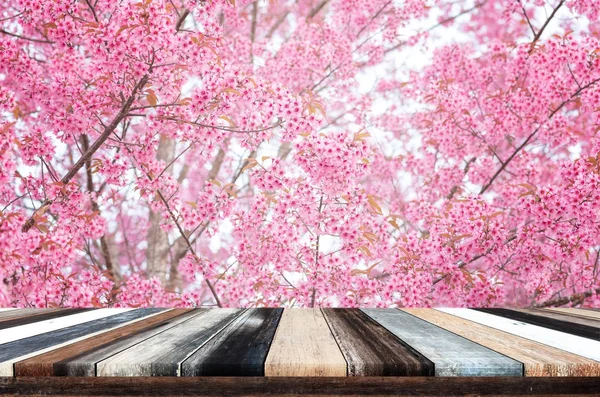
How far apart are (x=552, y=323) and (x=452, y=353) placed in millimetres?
590

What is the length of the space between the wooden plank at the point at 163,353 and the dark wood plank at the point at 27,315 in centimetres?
50

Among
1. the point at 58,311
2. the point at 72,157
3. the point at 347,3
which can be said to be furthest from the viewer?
the point at 347,3

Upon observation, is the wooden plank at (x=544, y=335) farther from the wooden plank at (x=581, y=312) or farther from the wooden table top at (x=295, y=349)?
the wooden plank at (x=581, y=312)

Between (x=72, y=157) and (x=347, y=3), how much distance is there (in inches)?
104

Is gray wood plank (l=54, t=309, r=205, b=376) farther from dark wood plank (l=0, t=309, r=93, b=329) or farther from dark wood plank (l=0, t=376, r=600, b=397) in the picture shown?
dark wood plank (l=0, t=309, r=93, b=329)

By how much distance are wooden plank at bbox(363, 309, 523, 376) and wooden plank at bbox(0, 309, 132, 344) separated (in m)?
0.89

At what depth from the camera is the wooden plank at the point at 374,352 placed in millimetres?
1017

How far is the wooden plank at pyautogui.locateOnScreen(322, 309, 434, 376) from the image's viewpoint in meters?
1.02

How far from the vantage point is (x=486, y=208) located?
2.69m

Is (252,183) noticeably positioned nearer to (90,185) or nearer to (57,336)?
(90,185)

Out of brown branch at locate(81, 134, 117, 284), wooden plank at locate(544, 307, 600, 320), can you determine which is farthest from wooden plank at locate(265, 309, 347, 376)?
brown branch at locate(81, 134, 117, 284)

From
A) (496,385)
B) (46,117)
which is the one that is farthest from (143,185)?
(496,385)

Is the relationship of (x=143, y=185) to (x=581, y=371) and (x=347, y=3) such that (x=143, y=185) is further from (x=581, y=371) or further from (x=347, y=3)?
(x=347, y=3)

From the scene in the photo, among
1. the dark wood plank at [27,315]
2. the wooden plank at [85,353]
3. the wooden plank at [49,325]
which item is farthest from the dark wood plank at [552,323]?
the dark wood plank at [27,315]
